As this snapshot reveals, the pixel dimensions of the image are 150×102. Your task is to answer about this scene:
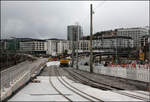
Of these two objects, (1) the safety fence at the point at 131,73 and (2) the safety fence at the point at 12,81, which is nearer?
(2) the safety fence at the point at 12,81

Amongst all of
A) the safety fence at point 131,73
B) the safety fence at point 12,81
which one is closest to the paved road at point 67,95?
the safety fence at point 12,81

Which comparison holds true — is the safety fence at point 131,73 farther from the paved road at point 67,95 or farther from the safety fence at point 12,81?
the safety fence at point 12,81

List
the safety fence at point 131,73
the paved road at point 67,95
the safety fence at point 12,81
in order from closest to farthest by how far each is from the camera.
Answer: the paved road at point 67,95, the safety fence at point 12,81, the safety fence at point 131,73

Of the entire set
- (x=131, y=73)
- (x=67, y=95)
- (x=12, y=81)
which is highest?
(x=131, y=73)

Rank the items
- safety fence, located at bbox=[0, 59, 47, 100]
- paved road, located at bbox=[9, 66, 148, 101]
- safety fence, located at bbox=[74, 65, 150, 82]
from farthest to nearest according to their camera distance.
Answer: safety fence, located at bbox=[74, 65, 150, 82], safety fence, located at bbox=[0, 59, 47, 100], paved road, located at bbox=[9, 66, 148, 101]

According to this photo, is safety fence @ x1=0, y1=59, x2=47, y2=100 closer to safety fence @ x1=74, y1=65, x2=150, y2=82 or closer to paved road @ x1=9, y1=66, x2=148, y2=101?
paved road @ x1=9, y1=66, x2=148, y2=101

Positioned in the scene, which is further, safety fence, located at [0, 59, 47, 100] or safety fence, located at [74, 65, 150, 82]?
safety fence, located at [74, 65, 150, 82]

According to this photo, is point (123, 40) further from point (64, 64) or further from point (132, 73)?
point (132, 73)

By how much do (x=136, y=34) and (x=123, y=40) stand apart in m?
39.1

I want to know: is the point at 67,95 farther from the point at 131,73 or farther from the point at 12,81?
the point at 131,73

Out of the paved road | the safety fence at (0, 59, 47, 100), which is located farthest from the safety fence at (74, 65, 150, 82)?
the safety fence at (0, 59, 47, 100)

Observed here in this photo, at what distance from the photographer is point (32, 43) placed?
194 meters

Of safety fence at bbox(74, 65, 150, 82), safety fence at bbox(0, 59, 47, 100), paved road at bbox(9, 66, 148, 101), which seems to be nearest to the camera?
paved road at bbox(9, 66, 148, 101)

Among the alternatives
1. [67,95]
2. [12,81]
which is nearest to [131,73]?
[67,95]
